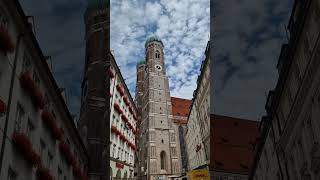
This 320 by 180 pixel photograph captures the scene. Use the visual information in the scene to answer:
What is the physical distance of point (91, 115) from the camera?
289 cm

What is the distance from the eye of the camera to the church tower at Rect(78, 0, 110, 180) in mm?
2797

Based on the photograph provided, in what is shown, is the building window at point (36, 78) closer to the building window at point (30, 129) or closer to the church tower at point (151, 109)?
the building window at point (30, 129)

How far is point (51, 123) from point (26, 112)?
977mm

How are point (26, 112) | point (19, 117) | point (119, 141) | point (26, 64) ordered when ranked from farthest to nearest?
point (26, 64) → point (26, 112) → point (19, 117) → point (119, 141)

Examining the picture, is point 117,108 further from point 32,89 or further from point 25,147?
point 32,89

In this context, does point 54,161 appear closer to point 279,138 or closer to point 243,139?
point 243,139

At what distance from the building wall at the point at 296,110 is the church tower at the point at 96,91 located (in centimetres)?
657

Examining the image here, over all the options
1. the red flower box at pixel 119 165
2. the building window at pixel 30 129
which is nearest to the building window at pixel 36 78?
the building window at pixel 30 129

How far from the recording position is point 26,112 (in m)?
8.11

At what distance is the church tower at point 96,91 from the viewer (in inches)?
110

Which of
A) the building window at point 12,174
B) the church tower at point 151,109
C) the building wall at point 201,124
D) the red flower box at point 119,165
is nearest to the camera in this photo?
the building wall at point 201,124

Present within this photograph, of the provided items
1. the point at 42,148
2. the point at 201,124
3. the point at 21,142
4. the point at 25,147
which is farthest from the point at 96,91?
the point at 42,148

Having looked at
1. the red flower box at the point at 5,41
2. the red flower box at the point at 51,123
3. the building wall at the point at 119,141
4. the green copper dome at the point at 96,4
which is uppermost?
the red flower box at the point at 5,41

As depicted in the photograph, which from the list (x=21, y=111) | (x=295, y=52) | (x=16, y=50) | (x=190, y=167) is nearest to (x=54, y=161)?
(x=21, y=111)
